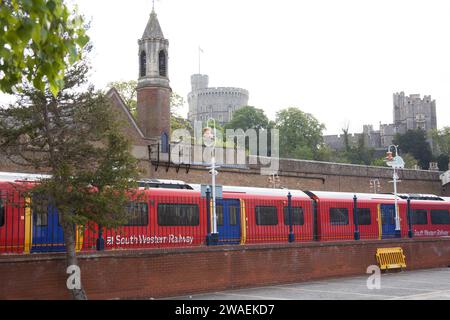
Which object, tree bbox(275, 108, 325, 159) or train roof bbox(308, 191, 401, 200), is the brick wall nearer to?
train roof bbox(308, 191, 401, 200)

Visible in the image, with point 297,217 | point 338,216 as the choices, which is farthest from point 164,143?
point 297,217

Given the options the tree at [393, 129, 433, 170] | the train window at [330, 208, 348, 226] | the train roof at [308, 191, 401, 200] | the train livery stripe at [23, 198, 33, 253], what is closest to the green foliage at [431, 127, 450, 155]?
the tree at [393, 129, 433, 170]

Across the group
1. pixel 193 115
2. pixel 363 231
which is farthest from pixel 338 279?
pixel 193 115

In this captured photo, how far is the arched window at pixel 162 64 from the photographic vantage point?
1451 inches

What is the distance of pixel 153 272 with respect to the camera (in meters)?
16.2

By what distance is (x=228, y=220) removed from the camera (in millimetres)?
21625

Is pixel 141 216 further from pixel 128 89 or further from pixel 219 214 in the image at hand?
pixel 128 89

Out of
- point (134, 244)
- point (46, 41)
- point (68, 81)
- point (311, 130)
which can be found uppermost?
point (311, 130)

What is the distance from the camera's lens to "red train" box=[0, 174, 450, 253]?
16.1 meters

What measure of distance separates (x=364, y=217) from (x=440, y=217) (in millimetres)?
6654

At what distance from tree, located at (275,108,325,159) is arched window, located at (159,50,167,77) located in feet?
141
